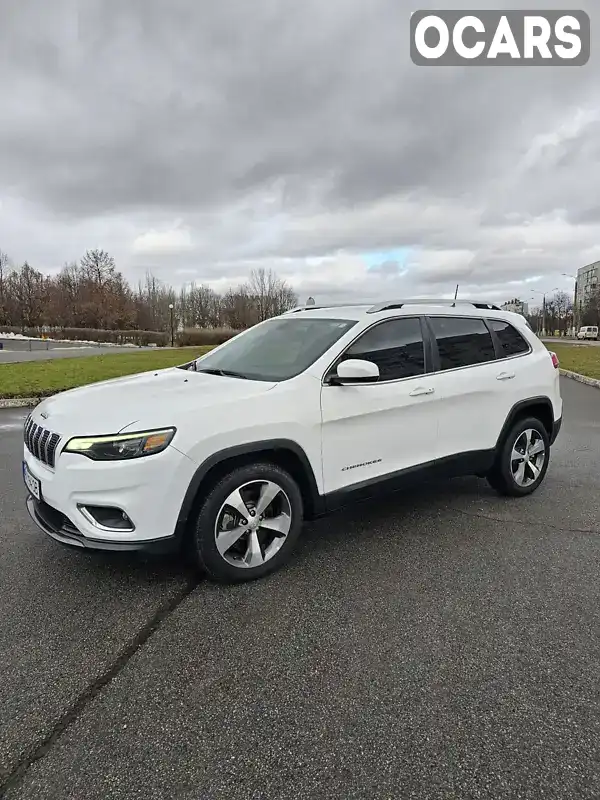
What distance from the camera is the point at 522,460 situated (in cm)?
485

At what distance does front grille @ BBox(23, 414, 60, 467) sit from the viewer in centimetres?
301

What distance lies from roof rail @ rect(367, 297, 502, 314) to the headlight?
6.67 feet

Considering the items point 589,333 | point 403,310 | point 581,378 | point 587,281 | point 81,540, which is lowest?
point 581,378

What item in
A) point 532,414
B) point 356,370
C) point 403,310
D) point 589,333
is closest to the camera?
point 356,370

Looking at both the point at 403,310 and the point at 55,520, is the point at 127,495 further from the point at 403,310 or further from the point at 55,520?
the point at 403,310

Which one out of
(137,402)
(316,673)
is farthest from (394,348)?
(316,673)

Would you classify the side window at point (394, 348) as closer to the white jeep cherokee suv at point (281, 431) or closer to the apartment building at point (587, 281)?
the white jeep cherokee suv at point (281, 431)

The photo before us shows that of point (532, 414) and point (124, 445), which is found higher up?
point (124, 445)

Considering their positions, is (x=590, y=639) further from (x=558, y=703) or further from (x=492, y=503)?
(x=492, y=503)

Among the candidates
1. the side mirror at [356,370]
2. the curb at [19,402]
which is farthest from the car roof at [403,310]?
the curb at [19,402]

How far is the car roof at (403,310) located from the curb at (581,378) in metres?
10.7

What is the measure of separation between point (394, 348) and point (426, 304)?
0.68m

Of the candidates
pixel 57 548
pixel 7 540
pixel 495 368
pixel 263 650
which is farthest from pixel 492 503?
pixel 7 540

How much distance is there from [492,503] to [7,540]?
13.6ft
